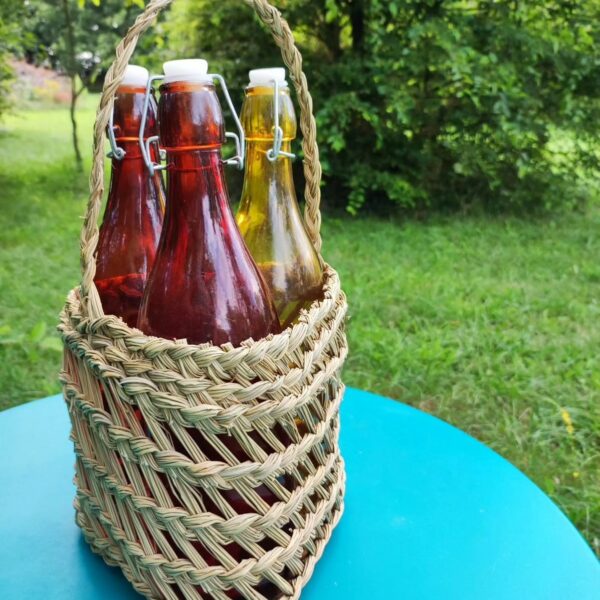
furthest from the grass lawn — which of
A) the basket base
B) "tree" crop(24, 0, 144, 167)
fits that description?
"tree" crop(24, 0, 144, 167)

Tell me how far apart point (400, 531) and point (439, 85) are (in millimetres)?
3465

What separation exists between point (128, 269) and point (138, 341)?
0.23m

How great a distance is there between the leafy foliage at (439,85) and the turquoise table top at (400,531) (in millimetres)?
2864

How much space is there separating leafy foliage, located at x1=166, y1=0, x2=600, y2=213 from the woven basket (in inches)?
121

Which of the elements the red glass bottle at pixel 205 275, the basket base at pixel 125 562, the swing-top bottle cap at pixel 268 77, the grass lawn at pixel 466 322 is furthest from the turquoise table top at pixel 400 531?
the grass lawn at pixel 466 322

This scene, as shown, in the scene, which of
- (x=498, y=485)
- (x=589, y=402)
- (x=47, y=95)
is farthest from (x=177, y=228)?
(x=47, y=95)

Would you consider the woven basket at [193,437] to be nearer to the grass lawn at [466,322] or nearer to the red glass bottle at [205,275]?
the red glass bottle at [205,275]

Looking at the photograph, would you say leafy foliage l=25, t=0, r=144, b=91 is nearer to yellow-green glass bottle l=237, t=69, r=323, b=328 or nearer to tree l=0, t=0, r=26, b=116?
tree l=0, t=0, r=26, b=116

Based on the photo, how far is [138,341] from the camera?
1.70 feet

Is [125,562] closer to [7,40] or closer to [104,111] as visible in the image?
[104,111]

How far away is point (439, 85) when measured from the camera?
3.76m

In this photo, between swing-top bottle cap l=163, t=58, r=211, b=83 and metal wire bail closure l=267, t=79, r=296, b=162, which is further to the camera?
metal wire bail closure l=267, t=79, r=296, b=162

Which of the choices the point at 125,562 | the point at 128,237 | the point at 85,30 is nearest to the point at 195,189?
the point at 128,237

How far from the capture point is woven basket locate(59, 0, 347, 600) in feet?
1.70
